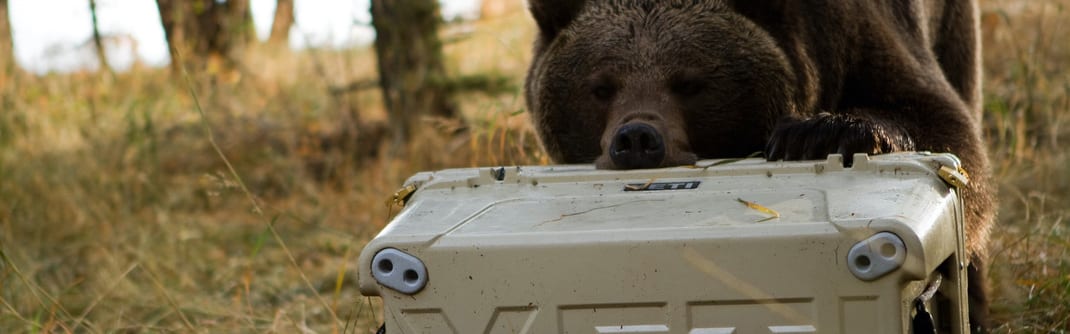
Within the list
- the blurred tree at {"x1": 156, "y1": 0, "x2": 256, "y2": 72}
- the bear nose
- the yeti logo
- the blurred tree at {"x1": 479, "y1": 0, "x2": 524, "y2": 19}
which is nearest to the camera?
the yeti logo

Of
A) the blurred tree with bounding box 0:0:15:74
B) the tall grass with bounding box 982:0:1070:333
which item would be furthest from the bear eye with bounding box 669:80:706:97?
the blurred tree with bounding box 0:0:15:74

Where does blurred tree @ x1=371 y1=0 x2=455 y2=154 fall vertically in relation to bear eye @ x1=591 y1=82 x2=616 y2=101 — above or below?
below

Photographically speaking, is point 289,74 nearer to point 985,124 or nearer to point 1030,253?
point 985,124

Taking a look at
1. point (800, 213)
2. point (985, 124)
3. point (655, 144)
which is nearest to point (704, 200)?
point (800, 213)

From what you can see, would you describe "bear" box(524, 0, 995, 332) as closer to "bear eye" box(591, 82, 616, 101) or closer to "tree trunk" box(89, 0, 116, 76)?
"bear eye" box(591, 82, 616, 101)

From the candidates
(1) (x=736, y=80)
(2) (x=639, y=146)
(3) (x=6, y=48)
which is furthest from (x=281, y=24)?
(2) (x=639, y=146)

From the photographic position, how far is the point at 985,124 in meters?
7.93

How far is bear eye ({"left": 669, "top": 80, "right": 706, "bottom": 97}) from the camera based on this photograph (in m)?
4.44

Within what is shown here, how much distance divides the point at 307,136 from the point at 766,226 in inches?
293

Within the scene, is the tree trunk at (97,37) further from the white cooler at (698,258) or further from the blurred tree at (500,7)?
the blurred tree at (500,7)

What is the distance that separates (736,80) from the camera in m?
4.51

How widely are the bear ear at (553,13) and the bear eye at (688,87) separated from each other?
0.62 meters

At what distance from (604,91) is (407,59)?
4.71m

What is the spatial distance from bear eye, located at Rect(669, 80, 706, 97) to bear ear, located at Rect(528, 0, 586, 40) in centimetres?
62
